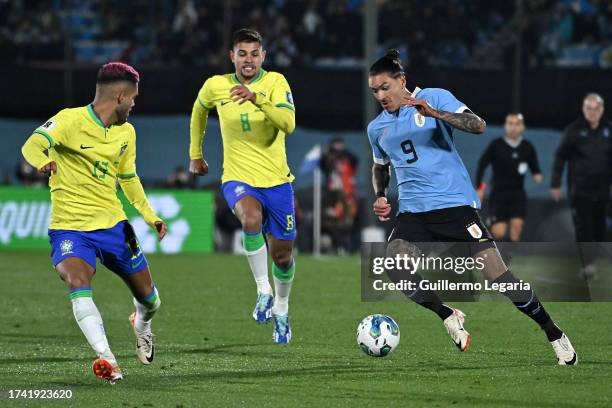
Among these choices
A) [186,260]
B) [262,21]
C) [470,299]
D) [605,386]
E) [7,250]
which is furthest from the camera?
[262,21]

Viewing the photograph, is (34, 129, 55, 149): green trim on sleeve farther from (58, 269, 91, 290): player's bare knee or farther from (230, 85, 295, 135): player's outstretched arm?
(230, 85, 295, 135): player's outstretched arm

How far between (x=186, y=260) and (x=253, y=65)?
10749mm

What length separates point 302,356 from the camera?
941cm

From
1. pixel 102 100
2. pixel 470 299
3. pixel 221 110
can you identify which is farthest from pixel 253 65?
pixel 470 299

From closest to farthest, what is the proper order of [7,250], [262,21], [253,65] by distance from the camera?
[253,65], [7,250], [262,21]

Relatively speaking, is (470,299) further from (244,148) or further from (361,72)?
(361,72)

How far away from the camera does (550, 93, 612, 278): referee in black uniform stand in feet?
53.4

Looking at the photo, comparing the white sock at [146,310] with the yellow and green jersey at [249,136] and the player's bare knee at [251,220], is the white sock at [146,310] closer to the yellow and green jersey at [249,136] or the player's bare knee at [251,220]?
the player's bare knee at [251,220]

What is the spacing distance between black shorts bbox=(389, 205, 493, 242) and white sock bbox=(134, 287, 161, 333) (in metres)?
1.79

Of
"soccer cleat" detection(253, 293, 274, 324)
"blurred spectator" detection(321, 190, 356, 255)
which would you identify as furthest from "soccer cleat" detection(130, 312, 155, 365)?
"blurred spectator" detection(321, 190, 356, 255)

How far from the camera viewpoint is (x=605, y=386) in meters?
7.70

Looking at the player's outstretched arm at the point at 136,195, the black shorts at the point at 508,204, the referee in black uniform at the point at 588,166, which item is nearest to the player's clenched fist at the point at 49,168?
the player's outstretched arm at the point at 136,195

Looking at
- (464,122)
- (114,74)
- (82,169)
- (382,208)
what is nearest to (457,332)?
(382,208)

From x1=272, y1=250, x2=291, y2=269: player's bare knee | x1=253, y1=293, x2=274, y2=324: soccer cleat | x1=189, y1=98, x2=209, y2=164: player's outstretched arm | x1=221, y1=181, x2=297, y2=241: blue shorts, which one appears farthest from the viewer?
x1=189, y1=98, x2=209, y2=164: player's outstretched arm
